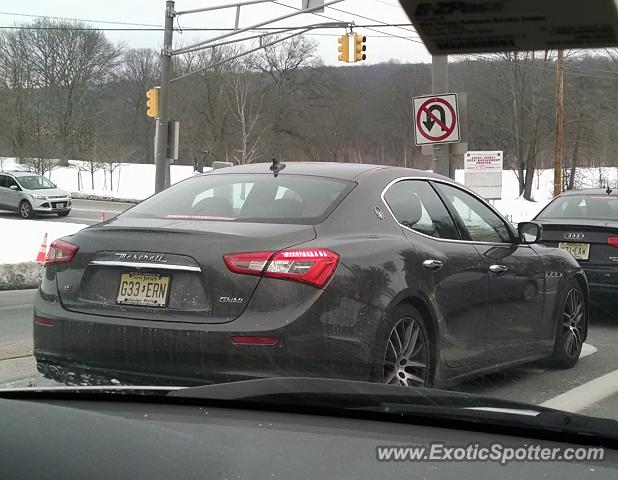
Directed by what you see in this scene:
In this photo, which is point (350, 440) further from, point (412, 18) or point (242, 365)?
point (242, 365)

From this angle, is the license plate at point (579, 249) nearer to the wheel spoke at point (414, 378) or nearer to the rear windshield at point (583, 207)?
the rear windshield at point (583, 207)

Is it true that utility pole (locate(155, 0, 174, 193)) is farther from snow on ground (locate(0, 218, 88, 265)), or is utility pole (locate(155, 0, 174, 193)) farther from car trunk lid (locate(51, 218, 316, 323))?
car trunk lid (locate(51, 218, 316, 323))

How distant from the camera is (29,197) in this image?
28.6m

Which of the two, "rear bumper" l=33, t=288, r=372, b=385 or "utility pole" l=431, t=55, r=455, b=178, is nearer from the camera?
"rear bumper" l=33, t=288, r=372, b=385

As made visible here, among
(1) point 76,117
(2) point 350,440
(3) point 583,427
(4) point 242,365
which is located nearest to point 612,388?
(4) point 242,365

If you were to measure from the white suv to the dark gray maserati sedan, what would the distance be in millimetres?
25994

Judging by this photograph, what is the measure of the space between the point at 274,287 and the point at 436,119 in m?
8.05

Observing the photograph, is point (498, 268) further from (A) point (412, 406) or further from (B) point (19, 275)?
(B) point (19, 275)

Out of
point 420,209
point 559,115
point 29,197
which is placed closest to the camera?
point 420,209

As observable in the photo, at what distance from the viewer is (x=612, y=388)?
5316 millimetres

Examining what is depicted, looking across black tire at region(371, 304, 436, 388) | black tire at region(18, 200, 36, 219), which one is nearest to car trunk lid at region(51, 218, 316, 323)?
black tire at region(371, 304, 436, 388)

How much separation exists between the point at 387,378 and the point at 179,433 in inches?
80.0

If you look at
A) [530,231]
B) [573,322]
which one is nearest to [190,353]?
[530,231]

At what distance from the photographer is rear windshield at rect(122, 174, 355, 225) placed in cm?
404
